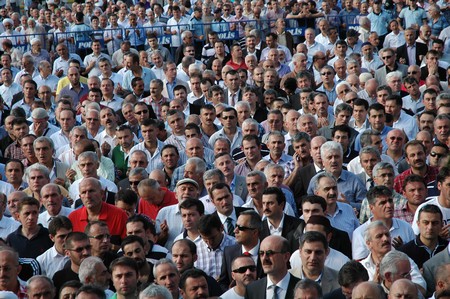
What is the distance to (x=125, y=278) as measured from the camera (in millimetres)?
9547

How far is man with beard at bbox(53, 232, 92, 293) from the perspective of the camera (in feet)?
33.7

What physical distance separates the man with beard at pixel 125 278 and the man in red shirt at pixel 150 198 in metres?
2.45

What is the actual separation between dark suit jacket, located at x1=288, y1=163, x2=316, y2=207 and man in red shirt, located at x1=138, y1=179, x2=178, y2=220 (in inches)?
55.0

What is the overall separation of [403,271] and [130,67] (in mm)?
10600

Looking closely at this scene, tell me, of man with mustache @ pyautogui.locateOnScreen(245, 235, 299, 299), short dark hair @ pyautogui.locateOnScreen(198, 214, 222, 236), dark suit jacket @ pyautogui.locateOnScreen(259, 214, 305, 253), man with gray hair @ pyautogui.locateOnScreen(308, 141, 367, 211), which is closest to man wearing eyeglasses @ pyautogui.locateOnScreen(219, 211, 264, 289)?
short dark hair @ pyautogui.locateOnScreen(198, 214, 222, 236)

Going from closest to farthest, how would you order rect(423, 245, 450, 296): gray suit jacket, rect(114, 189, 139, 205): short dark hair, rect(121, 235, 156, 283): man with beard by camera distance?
rect(423, 245, 450, 296): gray suit jacket → rect(121, 235, 156, 283): man with beard → rect(114, 189, 139, 205): short dark hair

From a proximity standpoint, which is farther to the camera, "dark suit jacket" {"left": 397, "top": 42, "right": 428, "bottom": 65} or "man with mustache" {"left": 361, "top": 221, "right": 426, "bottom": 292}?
"dark suit jacket" {"left": 397, "top": 42, "right": 428, "bottom": 65}

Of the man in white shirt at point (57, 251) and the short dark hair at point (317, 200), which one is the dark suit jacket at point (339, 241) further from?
the man in white shirt at point (57, 251)

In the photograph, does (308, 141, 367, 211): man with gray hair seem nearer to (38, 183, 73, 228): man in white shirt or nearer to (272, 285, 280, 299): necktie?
(38, 183, 73, 228): man in white shirt

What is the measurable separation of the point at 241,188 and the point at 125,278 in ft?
11.6

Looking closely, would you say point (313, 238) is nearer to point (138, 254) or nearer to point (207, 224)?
point (207, 224)

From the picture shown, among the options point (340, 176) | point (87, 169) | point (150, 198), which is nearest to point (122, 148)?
point (87, 169)

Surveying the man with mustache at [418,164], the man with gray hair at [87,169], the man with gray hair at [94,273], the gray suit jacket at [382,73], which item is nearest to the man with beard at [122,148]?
the man with gray hair at [87,169]

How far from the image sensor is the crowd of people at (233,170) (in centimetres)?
977
